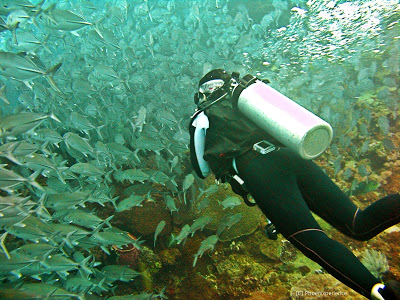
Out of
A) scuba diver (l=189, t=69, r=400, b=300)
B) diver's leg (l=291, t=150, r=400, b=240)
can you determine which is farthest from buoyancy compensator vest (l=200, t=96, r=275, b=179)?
diver's leg (l=291, t=150, r=400, b=240)

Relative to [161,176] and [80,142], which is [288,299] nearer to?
[161,176]

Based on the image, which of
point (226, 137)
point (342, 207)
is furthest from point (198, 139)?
point (342, 207)

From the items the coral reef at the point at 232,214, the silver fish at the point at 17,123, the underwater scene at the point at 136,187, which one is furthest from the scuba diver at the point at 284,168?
the coral reef at the point at 232,214

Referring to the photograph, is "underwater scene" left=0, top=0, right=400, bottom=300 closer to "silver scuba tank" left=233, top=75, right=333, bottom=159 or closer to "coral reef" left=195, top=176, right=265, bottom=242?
"coral reef" left=195, top=176, right=265, bottom=242

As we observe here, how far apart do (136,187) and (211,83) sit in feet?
9.71

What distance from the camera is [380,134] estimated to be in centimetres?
754

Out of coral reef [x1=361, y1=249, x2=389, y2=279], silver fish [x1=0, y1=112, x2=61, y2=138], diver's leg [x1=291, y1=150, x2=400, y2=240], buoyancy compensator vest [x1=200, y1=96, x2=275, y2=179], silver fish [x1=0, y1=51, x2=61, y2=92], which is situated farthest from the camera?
coral reef [x1=361, y1=249, x2=389, y2=279]

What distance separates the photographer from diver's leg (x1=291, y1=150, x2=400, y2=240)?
1891 mm

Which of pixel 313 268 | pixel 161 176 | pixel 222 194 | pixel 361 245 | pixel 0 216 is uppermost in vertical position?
pixel 0 216

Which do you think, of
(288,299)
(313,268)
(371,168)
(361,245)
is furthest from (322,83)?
(288,299)

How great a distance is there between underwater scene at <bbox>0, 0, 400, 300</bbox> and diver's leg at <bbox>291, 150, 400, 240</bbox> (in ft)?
1.92

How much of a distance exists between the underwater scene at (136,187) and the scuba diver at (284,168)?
2.06ft

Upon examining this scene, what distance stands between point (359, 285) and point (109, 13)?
834 cm

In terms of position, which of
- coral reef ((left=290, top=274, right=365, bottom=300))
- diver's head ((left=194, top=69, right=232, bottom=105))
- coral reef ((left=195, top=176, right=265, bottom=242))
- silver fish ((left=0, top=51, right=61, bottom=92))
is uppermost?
silver fish ((left=0, top=51, right=61, bottom=92))
